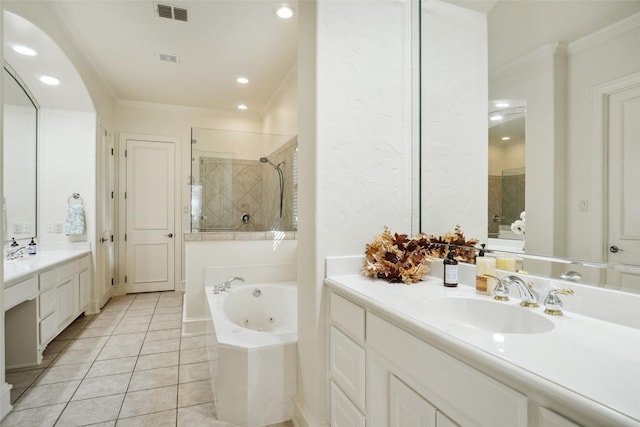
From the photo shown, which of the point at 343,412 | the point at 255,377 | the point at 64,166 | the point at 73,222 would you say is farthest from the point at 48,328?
the point at 343,412

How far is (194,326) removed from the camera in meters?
3.14

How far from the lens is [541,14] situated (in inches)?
44.5

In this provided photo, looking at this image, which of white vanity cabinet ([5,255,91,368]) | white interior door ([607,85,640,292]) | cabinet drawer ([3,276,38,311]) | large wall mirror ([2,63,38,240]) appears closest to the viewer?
white interior door ([607,85,640,292])

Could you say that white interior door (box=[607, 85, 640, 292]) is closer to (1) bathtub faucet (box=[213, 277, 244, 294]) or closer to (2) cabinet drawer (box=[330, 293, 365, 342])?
(2) cabinet drawer (box=[330, 293, 365, 342])

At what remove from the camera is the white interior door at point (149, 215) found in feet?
15.6

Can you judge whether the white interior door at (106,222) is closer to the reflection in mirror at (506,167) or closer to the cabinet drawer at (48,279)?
the cabinet drawer at (48,279)

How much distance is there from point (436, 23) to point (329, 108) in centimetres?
73

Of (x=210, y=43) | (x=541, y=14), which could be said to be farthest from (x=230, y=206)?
(x=541, y=14)

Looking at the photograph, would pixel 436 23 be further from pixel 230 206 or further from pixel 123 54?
pixel 123 54

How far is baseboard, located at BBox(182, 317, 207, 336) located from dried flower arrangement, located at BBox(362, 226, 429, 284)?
88.1 inches

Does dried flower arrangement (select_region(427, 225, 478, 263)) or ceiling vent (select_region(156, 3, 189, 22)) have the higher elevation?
ceiling vent (select_region(156, 3, 189, 22))

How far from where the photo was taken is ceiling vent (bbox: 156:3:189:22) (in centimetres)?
261

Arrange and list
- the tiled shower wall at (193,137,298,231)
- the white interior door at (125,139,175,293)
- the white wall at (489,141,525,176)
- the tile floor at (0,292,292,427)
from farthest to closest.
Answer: the white interior door at (125,139,175,293), the tiled shower wall at (193,137,298,231), the tile floor at (0,292,292,427), the white wall at (489,141,525,176)

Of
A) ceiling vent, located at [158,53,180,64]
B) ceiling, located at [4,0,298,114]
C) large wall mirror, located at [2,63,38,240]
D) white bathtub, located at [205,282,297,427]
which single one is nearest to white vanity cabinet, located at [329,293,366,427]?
white bathtub, located at [205,282,297,427]
